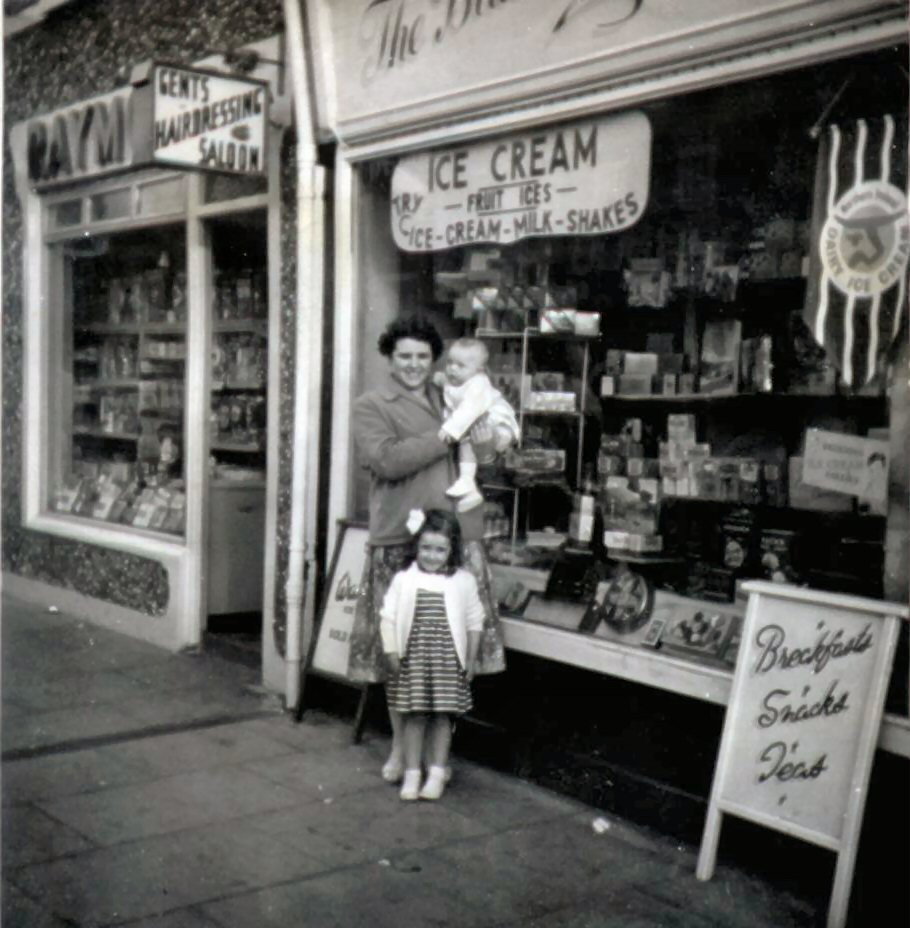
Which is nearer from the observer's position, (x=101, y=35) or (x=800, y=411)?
(x=800, y=411)

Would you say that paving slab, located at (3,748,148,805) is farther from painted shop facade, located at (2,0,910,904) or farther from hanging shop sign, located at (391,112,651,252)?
hanging shop sign, located at (391,112,651,252)

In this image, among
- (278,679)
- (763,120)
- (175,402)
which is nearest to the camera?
(763,120)

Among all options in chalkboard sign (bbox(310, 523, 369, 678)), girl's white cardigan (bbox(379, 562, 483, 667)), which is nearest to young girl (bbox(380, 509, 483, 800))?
girl's white cardigan (bbox(379, 562, 483, 667))

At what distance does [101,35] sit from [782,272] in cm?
595

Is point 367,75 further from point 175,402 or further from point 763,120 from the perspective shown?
point 175,402

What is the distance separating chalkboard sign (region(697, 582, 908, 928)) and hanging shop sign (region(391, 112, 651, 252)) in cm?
188

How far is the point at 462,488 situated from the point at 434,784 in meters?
1.27

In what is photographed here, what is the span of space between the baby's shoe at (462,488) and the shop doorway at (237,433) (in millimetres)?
3046

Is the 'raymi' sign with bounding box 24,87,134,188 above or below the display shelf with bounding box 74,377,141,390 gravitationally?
above

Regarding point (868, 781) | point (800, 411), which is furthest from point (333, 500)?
point (868, 781)

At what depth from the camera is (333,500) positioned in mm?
6695

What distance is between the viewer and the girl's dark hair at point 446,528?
515cm

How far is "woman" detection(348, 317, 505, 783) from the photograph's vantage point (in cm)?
547

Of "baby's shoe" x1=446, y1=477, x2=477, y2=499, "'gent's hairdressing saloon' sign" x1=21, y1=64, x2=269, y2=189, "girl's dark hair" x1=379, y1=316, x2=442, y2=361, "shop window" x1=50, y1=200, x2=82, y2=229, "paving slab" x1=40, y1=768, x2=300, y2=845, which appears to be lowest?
"paving slab" x1=40, y1=768, x2=300, y2=845
